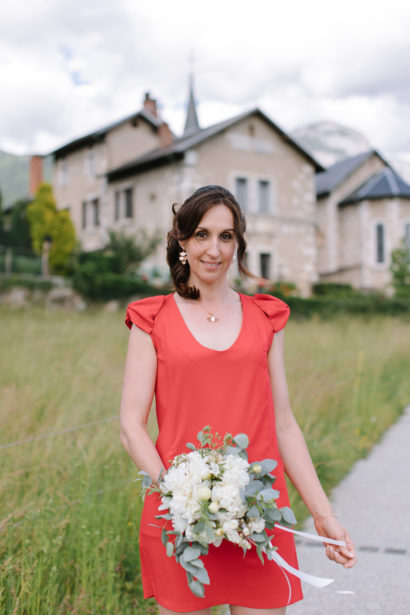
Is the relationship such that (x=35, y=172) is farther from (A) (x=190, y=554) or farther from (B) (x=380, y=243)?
(A) (x=190, y=554)

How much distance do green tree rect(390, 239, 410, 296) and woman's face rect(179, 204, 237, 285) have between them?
25.3 meters

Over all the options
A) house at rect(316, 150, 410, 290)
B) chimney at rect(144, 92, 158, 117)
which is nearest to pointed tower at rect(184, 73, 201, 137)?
chimney at rect(144, 92, 158, 117)

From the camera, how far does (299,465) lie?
2096 millimetres

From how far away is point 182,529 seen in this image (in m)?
1.57

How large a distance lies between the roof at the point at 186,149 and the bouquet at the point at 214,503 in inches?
898

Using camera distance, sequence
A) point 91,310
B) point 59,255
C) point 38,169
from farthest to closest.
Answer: point 38,169
point 59,255
point 91,310

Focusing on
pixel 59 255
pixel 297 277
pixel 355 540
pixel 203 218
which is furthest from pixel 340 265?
pixel 203 218

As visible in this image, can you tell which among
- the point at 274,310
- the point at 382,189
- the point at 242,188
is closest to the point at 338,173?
the point at 382,189

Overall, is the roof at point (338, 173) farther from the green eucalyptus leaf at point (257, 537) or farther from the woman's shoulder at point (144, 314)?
the green eucalyptus leaf at point (257, 537)

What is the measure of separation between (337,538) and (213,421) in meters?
0.56

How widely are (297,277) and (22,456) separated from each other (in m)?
24.1

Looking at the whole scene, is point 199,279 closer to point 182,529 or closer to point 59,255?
point 182,529

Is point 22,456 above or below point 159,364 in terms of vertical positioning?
below

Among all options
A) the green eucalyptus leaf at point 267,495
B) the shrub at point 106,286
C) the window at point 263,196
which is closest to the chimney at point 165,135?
the window at point 263,196
